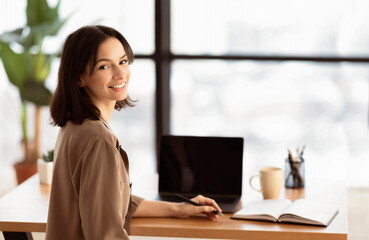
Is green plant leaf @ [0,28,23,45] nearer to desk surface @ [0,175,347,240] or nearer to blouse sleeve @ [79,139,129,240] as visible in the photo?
desk surface @ [0,175,347,240]

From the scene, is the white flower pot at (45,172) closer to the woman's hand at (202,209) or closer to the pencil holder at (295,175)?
the woman's hand at (202,209)

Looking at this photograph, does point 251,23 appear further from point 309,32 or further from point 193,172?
point 193,172

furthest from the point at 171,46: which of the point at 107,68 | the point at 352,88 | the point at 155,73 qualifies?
the point at 107,68

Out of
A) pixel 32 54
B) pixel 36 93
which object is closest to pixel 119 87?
pixel 36 93

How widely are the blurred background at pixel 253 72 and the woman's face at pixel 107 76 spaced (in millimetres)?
2327

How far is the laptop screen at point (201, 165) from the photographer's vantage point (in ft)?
7.63

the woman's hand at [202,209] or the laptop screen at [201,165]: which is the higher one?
Answer: the laptop screen at [201,165]

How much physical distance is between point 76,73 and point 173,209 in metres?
0.58

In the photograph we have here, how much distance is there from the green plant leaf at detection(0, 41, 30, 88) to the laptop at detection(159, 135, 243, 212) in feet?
6.18

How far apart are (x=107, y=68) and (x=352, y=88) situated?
274 centimetres

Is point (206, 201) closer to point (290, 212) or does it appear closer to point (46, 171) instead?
point (290, 212)

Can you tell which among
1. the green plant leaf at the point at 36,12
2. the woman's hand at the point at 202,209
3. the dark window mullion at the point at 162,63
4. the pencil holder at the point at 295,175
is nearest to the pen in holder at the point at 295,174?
the pencil holder at the point at 295,175

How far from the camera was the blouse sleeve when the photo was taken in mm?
1682

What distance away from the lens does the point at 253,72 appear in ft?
14.1
